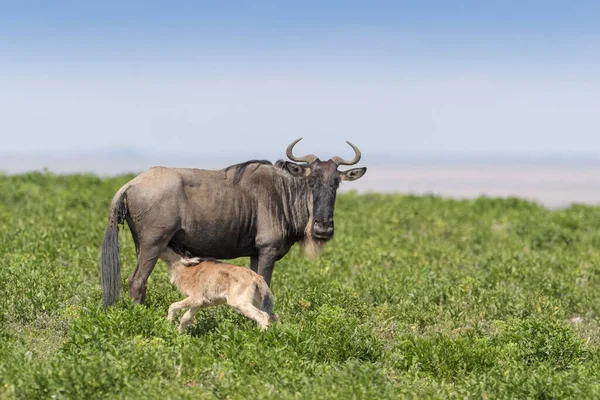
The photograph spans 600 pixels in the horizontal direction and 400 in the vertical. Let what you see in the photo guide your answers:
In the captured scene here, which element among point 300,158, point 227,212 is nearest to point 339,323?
point 227,212

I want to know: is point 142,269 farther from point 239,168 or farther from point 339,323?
point 339,323

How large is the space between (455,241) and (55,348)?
1089cm

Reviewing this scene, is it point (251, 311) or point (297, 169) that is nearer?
point (251, 311)

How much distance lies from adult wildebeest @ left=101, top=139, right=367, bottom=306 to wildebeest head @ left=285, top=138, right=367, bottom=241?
0.5 inches

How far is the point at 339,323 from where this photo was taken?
28.3ft

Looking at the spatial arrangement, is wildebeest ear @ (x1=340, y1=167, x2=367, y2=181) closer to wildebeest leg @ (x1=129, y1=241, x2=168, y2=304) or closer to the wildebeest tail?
wildebeest leg @ (x1=129, y1=241, x2=168, y2=304)

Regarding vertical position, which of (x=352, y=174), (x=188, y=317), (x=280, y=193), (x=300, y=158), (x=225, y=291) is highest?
(x=300, y=158)

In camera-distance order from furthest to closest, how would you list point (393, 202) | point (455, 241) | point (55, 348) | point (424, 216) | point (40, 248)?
point (393, 202) → point (424, 216) → point (455, 241) → point (40, 248) → point (55, 348)

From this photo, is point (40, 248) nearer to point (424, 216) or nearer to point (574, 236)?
point (424, 216)

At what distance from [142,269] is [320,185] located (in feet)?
7.35

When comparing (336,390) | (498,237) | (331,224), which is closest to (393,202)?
(498,237)

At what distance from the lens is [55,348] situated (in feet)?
27.9

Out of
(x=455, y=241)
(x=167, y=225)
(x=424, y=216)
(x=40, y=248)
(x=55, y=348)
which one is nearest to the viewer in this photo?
(x=55, y=348)

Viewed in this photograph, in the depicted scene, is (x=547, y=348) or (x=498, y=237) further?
(x=498, y=237)
